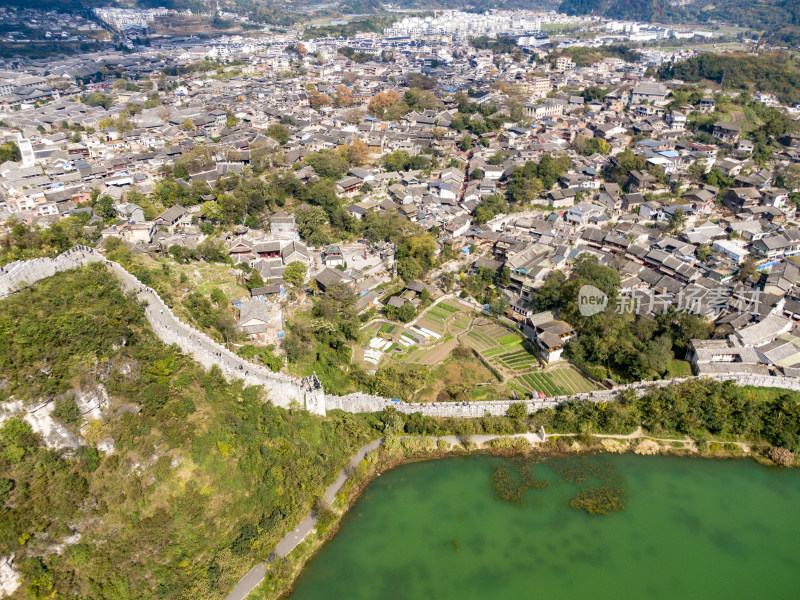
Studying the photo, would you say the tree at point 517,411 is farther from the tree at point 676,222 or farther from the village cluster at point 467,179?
the tree at point 676,222

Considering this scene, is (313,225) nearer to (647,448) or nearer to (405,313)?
(405,313)

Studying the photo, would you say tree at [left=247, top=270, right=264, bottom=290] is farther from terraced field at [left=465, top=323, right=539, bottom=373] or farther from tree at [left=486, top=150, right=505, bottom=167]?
tree at [left=486, top=150, right=505, bottom=167]

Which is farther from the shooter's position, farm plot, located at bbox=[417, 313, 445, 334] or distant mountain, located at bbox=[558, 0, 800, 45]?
distant mountain, located at bbox=[558, 0, 800, 45]

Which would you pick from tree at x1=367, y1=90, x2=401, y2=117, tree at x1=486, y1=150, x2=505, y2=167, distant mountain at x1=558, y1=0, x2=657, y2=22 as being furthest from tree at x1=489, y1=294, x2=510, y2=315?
distant mountain at x1=558, y1=0, x2=657, y2=22

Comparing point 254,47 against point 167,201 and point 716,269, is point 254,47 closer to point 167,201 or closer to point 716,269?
point 167,201

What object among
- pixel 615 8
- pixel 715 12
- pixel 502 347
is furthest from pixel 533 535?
pixel 615 8
